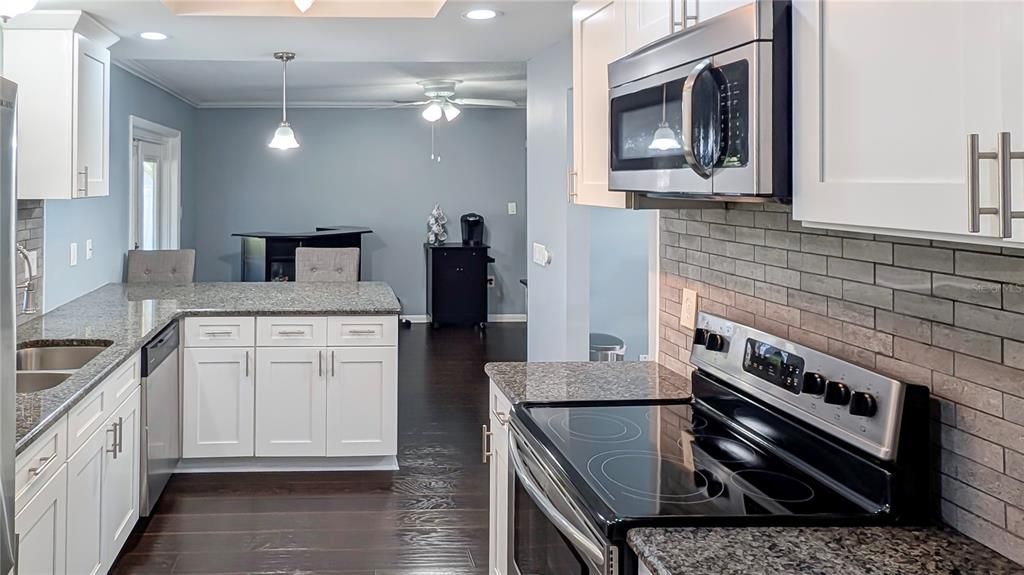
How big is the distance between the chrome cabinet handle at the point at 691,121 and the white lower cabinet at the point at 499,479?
3.21 ft

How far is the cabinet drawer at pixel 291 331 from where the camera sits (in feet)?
14.4

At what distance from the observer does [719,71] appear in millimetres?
1528

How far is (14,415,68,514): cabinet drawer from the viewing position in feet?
6.81

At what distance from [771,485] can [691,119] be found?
2.24ft

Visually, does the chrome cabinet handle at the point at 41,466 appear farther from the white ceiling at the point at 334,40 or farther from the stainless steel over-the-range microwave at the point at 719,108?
the white ceiling at the point at 334,40

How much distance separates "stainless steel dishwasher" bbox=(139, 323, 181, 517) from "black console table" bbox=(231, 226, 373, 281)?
4110 mm

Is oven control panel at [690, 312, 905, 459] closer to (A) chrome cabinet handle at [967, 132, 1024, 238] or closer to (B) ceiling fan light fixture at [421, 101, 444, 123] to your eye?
(A) chrome cabinet handle at [967, 132, 1024, 238]

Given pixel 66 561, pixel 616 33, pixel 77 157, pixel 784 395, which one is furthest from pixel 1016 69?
pixel 77 157

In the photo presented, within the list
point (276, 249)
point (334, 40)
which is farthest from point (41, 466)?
point (276, 249)

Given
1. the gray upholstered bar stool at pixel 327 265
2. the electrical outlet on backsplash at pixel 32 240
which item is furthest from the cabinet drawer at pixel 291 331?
the gray upholstered bar stool at pixel 327 265

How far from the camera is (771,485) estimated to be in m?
1.67

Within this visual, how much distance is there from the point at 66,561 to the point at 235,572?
825mm

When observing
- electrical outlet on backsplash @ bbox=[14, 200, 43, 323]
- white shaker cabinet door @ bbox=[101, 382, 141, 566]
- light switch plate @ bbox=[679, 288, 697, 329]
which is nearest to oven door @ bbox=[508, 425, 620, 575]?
light switch plate @ bbox=[679, 288, 697, 329]

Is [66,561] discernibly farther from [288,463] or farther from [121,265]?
[121,265]
